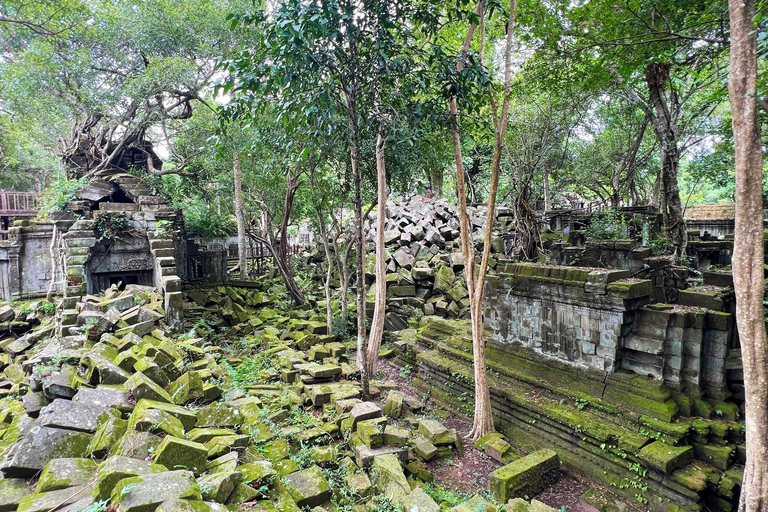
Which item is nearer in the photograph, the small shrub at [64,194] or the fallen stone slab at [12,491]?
the fallen stone slab at [12,491]

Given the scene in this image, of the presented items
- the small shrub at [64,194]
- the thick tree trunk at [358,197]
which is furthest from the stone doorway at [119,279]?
the thick tree trunk at [358,197]

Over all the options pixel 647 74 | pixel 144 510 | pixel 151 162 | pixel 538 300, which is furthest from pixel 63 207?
pixel 647 74

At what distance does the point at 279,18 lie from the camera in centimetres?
480

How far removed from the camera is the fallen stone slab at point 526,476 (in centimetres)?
466

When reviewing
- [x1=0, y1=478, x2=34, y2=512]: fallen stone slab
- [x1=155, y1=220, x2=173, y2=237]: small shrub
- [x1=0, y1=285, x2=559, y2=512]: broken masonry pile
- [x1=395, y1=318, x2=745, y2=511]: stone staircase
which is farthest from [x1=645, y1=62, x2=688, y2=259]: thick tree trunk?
[x1=155, y1=220, x2=173, y2=237]: small shrub

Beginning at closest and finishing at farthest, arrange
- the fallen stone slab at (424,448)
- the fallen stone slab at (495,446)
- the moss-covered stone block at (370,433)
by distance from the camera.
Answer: the moss-covered stone block at (370,433) → the fallen stone slab at (424,448) → the fallen stone slab at (495,446)

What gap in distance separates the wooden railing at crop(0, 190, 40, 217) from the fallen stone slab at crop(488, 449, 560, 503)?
20540mm

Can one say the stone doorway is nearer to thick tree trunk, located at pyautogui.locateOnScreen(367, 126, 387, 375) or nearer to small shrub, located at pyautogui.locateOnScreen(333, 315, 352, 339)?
small shrub, located at pyautogui.locateOnScreen(333, 315, 352, 339)

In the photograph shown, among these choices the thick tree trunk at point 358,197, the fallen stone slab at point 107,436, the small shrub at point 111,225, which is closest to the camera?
the fallen stone slab at point 107,436

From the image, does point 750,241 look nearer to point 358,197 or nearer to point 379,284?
point 358,197

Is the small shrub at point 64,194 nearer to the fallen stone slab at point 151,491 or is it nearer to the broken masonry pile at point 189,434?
the broken masonry pile at point 189,434

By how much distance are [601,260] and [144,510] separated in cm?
822

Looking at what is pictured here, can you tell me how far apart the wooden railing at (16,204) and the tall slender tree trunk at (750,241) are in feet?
72.3

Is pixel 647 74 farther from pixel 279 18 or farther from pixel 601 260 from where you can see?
pixel 279 18
